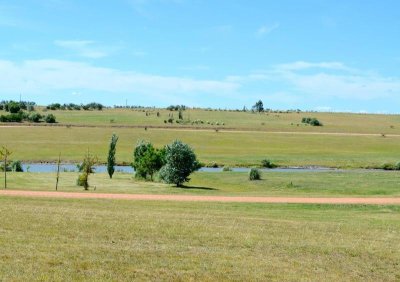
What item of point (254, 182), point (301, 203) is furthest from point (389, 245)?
point (254, 182)

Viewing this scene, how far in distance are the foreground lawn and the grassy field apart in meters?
27.8

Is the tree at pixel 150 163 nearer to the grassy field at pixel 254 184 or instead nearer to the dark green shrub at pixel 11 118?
the grassy field at pixel 254 184

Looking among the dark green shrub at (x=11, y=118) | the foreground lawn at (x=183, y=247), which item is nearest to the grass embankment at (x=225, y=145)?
the dark green shrub at (x=11, y=118)

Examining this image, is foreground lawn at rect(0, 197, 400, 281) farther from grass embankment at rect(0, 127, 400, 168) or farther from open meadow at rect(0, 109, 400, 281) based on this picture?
grass embankment at rect(0, 127, 400, 168)

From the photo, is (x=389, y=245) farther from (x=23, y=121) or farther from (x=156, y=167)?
(x=23, y=121)

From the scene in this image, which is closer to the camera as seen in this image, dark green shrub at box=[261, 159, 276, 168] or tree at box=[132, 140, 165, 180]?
tree at box=[132, 140, 165, 180]

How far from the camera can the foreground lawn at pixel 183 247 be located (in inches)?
679

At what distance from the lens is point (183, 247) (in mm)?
20438

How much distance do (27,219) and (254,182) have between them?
4711 cm

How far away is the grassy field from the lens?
189 feet

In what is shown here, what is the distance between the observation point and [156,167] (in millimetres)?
76000

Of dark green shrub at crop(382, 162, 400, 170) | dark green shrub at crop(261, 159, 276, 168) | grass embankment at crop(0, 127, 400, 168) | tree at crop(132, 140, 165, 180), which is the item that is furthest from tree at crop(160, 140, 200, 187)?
dark green shrub at crop(382, 162, 400, 170)

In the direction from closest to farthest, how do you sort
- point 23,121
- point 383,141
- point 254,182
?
point 254,182 → point 383,141 → point 23,121

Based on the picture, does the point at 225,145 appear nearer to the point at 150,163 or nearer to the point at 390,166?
the point at 390,166
